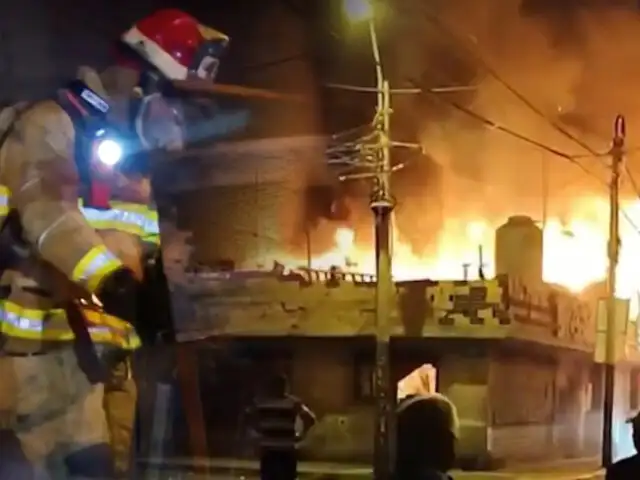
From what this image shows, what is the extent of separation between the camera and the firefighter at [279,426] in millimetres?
1671

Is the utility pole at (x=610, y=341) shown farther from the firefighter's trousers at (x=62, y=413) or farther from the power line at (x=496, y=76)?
the firefighter's trousers at (x=62, y=413)

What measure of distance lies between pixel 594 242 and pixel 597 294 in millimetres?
86

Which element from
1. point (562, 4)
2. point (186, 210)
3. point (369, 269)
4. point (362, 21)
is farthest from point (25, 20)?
point (562, 4)

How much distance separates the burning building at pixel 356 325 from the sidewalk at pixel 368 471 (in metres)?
0.02

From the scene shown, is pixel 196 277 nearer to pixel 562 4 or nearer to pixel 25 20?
pixel 25 20

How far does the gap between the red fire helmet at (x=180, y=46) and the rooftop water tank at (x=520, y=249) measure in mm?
601

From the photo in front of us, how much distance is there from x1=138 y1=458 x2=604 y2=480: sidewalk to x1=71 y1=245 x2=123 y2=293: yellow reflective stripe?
38 centimetres

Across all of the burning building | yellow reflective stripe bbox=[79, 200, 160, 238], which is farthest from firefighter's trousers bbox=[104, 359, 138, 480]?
yellow reflective stripe bbox=[79, 200, 160, 238]

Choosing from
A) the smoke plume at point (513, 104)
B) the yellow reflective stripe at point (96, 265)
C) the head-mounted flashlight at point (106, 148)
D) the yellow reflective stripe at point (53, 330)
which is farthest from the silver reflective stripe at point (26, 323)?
Result: the smoke plume at point (513, 104)

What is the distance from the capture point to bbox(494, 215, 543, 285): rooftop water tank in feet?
5.33

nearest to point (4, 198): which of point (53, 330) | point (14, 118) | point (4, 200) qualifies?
point (4, 200)

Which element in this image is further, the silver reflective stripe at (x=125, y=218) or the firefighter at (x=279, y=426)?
the silver reflective stripe at (x=125, y=218)

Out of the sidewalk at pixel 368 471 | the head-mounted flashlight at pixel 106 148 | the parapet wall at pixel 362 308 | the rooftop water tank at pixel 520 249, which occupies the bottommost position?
the sidewalk at pixel 368 471

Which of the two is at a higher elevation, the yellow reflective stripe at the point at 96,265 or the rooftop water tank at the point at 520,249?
the rooftop water tank at the point at 520,249
